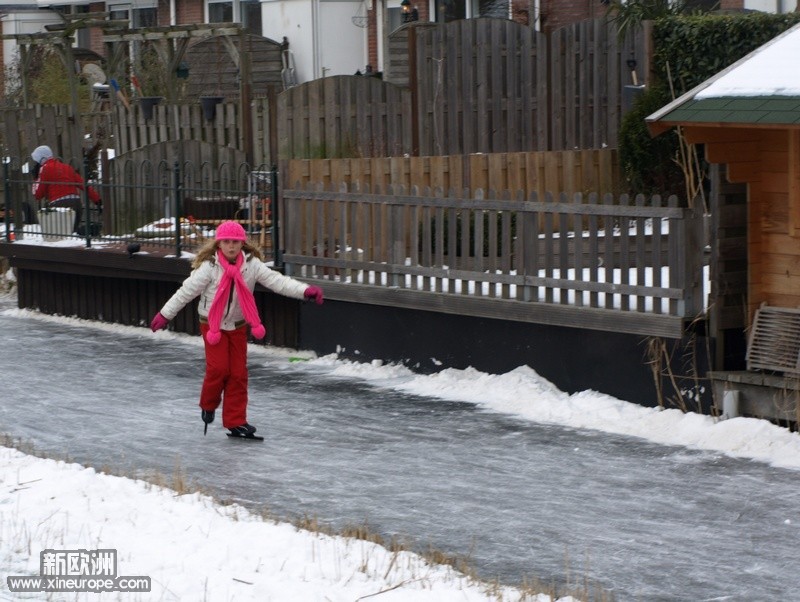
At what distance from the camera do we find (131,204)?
15.7 m

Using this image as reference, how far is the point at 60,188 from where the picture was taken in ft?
57.0

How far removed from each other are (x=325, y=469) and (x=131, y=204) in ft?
24.6

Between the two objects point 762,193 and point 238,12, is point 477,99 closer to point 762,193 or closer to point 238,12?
point 762,193

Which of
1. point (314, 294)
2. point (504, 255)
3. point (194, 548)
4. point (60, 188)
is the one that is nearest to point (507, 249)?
point (504, 255)

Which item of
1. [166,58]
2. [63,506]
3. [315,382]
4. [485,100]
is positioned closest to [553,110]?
[485,100]

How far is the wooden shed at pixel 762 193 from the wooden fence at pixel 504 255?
1.37 ft

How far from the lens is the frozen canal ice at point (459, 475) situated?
274 inches

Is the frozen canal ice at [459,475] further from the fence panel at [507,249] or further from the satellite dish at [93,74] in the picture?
the satellite dish at [93,74]

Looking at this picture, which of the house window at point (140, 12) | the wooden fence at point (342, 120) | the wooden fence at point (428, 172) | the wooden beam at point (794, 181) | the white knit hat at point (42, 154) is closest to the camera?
the wooden beam at point (794, 181)

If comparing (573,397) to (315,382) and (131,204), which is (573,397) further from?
(131,204)

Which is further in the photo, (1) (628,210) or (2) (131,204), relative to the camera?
(2) (131,204)

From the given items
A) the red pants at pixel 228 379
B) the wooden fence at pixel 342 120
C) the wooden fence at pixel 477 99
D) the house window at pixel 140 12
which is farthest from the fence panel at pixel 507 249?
the house window at pixel 140 12

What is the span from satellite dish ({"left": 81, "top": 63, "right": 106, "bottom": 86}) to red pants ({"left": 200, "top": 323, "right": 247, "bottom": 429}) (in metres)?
17.8

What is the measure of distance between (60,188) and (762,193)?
986 cm
